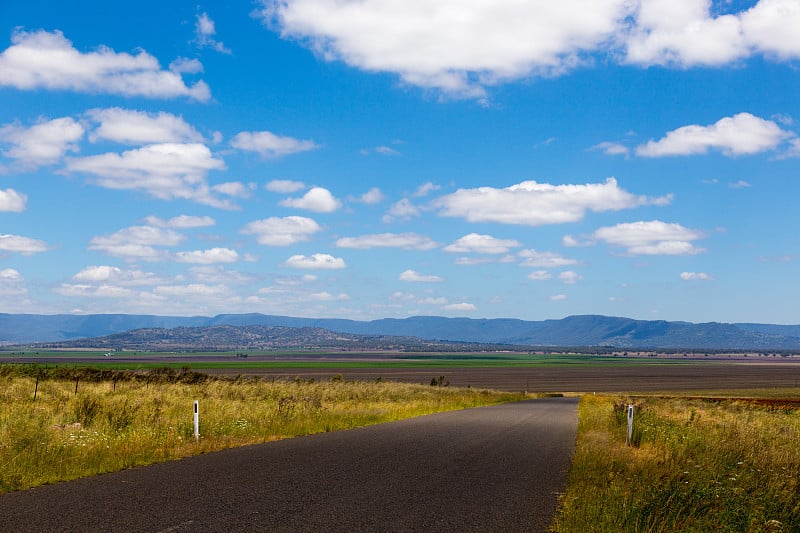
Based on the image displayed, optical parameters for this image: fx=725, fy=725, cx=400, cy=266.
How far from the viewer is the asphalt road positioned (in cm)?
956

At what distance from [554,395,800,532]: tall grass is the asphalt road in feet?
2.10

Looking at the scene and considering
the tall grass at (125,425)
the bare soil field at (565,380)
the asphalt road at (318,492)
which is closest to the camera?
the asphalt road at (318,492)

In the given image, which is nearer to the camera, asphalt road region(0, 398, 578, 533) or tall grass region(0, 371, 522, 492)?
asphalt road region(0, 398, 578, 533)

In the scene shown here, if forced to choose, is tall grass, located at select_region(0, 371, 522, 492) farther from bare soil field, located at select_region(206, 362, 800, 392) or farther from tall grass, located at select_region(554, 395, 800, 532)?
bare soil field, located at select_region(206, 362, 800, 392)

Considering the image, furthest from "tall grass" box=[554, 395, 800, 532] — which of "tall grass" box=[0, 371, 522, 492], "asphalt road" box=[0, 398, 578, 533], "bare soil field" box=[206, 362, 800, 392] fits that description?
"bare soil field" box=[206, 362, 800, 392]

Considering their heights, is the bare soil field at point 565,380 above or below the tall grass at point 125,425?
below

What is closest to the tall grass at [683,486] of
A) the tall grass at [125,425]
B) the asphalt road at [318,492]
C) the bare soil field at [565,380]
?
the asphalt road at [318,492]

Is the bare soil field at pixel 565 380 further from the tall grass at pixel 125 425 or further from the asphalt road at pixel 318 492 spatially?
the asphalt road at pixel 318 492

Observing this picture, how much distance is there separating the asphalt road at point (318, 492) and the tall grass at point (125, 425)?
35.7 inches

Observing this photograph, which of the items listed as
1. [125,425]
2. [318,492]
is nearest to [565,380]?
[125,425]

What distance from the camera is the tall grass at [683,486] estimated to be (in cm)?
966

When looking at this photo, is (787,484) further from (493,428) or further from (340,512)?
(493,428)

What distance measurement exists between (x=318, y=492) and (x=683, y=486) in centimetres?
570

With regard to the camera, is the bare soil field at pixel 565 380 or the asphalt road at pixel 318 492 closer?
the asphalt road at pixel 318 492
